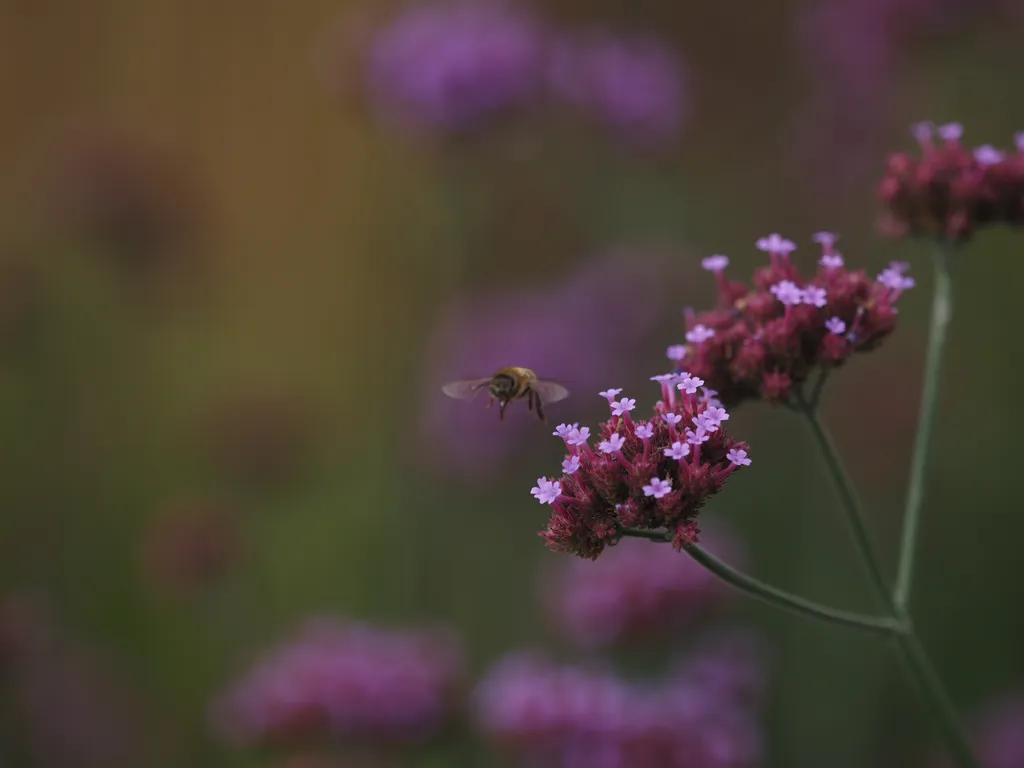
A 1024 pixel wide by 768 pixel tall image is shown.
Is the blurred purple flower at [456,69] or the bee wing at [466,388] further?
the blurred purple flower at [456,69]

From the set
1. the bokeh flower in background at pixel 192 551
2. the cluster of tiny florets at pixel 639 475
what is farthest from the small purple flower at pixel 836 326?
the bokeh flower in background at pixel 192 551

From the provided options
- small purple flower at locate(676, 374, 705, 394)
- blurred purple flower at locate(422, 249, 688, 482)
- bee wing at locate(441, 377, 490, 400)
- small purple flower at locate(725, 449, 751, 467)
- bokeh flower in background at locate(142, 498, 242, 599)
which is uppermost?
blurred purple flower at locate(422, 249, 688, 482)

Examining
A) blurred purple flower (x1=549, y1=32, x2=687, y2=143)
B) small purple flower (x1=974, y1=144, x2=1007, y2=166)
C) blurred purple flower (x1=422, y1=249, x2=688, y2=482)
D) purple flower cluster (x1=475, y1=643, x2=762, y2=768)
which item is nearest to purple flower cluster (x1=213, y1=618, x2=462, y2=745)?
purple flower cluster (x1=475, y1=643, x2=762, y2=768)

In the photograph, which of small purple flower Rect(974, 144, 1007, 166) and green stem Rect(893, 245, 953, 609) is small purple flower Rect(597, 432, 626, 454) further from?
small purple flower Rect(974, 144, 1007, 166)

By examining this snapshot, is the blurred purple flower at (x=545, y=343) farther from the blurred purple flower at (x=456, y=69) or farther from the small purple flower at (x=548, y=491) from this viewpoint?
the small purple flower at (x=548, y=491)

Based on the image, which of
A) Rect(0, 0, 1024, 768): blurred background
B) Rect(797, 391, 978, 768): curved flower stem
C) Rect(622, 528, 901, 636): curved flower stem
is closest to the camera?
Rect(622, 528, 901, 636): curved flower stem

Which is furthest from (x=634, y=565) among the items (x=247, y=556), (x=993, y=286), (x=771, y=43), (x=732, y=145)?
(x=771, y=43)
